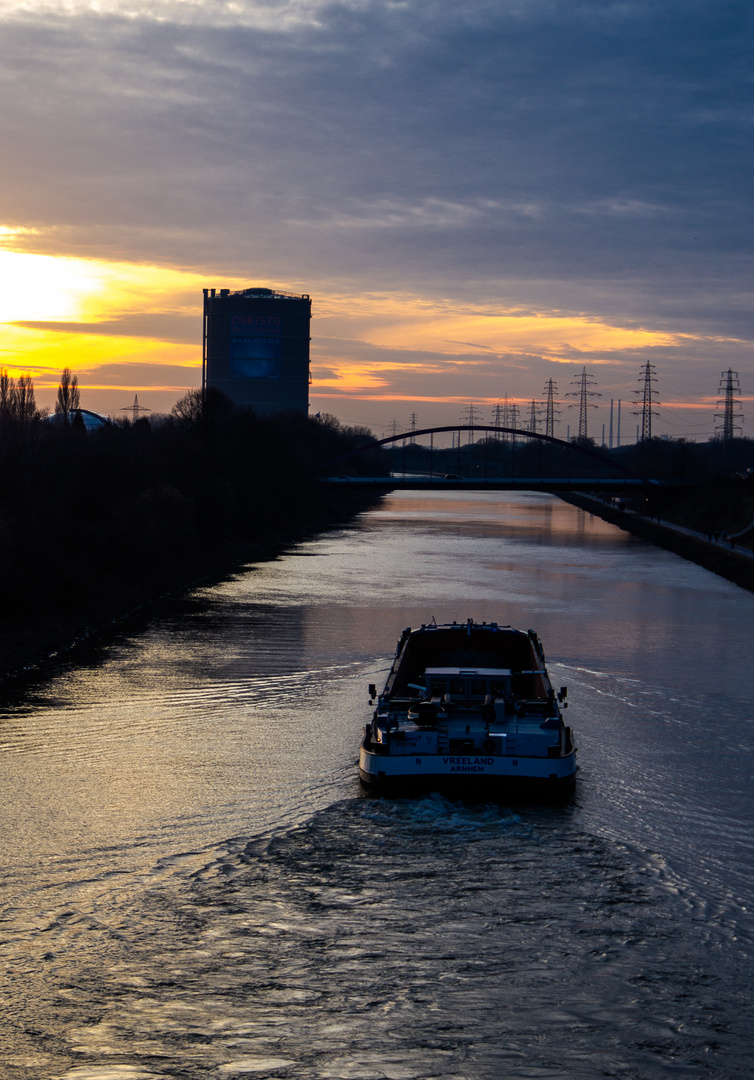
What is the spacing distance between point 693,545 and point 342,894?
2118 inches

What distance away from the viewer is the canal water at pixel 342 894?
909 cm

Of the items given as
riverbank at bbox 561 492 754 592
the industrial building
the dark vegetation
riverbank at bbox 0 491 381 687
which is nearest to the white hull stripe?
riverbank at bbox 0 491 381 687

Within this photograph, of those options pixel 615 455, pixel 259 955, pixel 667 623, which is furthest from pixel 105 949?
pixel 615 455

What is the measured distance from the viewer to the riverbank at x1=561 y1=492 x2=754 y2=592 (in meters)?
48.9

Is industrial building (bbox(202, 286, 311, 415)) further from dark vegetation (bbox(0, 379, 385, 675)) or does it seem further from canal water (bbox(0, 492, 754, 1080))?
canal water (bbox(0, 492, 754, 1080))

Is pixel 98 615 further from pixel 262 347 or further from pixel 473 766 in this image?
pixel 262 347

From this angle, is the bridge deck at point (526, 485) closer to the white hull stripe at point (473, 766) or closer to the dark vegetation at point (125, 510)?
the dark vegetation at point (125, 510)

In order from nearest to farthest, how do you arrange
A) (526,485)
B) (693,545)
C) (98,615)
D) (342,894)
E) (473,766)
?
(342,894)
(473,766)
(98,615)
(693,545)
(526,485)

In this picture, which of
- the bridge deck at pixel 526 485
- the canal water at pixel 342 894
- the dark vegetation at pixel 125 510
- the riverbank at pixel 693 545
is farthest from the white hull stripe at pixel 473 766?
Result: the bridge deck at pixel 526 485

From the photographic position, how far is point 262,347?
162 meters

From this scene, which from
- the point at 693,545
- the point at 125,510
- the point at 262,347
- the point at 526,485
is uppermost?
the point at 262,347

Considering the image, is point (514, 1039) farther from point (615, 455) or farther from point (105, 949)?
point (615, 455)

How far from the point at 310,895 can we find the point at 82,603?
21.4 meters

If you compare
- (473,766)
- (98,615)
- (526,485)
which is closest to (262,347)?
(526,485)
